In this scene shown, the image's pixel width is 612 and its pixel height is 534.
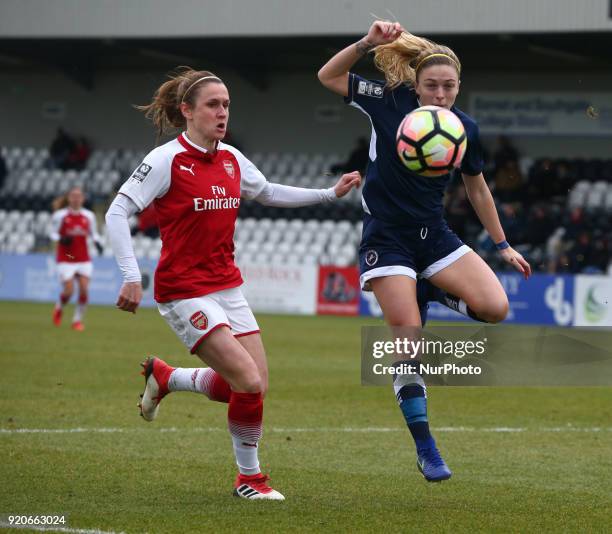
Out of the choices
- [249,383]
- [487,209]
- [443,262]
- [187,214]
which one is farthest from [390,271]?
[187,214]

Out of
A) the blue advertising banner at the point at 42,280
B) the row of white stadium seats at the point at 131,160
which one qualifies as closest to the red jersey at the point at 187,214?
the blue advertising banner at the point at 42,280

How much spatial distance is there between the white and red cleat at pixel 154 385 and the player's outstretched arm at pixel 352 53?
192cm

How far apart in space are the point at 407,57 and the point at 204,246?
151cm

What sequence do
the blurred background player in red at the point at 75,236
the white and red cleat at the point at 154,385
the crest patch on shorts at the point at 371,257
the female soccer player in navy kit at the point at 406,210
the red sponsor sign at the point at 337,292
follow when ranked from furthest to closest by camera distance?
the red sponsor sign at the point at 337,292 < the blurred background player in red at the point at 75,236 < the white and red cleat at the point at 154,385 < the crest patch on shorts at the point at 371,257 < the female soccer player in navy kit at the point at 406,210

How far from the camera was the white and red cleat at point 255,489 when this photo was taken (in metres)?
6.08

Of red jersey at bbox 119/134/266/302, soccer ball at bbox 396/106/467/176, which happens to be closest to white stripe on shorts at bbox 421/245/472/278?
soccer ball at bbox 396/106/467/176

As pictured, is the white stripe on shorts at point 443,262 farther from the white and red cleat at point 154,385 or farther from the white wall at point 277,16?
the white wall at point 277,16

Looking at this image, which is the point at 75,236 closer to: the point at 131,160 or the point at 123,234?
the point at 123,234

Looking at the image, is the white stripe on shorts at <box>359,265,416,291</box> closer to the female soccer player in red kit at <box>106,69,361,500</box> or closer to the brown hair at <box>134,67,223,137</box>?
the female soccer player in red kit at <box>106,69,361,500</box>

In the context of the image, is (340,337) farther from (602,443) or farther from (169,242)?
(169,242)

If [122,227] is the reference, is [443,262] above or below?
below

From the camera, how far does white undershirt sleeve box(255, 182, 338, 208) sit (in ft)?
21.6

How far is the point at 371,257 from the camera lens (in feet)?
20.7

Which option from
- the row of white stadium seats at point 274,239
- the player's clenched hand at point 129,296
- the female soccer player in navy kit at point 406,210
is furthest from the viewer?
the row of white stadium seats at point 274,239
